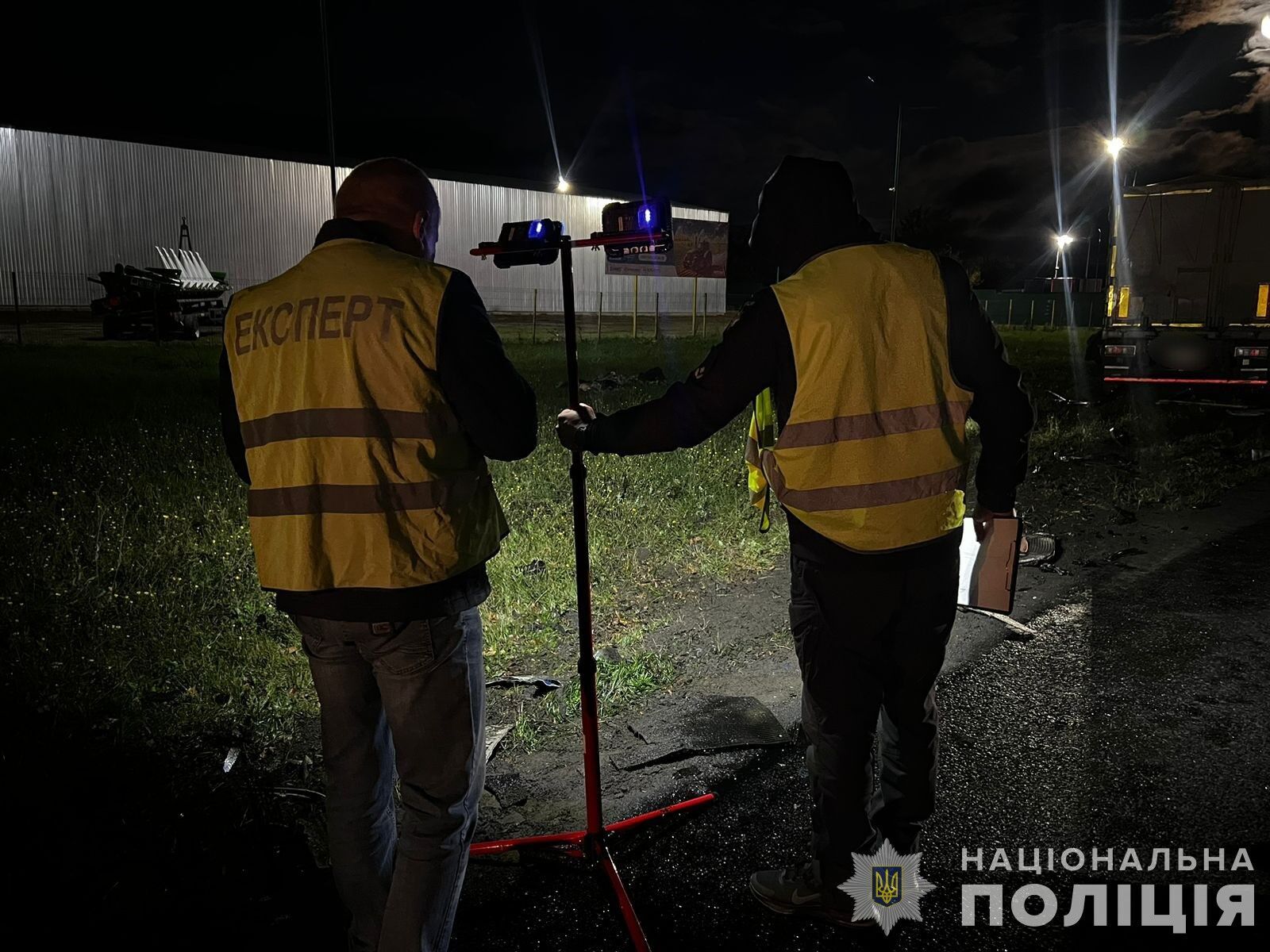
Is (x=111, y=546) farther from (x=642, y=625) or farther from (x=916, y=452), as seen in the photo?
(x=916, y=452)

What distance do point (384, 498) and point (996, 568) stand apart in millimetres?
1908

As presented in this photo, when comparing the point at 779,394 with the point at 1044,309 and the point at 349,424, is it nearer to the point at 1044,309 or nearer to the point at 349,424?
the point at 349,424

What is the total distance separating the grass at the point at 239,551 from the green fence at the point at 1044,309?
1765 inches

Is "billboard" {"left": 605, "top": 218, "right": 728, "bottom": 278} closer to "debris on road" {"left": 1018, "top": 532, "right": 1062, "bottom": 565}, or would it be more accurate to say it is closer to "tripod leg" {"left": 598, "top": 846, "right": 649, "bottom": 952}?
"debris on road" {"left": 1018, "top": 532, "right": 1062, "bottom": 565}

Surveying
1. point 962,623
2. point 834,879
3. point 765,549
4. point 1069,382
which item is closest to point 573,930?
point 834,879

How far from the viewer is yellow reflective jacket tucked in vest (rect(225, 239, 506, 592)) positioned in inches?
73.9

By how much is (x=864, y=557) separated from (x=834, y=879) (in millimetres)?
936

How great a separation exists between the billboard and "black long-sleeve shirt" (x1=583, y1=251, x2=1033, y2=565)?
105ft

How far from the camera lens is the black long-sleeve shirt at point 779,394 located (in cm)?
224

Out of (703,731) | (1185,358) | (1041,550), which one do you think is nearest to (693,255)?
(1185,358)

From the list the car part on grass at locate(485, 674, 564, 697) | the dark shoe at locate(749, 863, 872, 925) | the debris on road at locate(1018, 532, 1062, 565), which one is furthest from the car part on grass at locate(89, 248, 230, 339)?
the dark shoe at locate(749, 863, 872, 925)

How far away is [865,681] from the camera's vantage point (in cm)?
234

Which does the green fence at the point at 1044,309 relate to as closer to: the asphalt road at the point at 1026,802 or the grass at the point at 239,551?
the grass at the point at 239,551

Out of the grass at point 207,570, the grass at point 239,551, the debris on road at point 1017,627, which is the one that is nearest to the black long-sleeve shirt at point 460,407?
the grass at point 239,551
